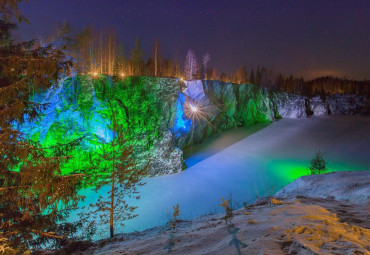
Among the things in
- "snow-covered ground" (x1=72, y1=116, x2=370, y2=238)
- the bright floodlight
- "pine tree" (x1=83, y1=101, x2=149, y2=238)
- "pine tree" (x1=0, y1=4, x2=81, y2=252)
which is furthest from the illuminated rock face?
"pine tree" (x1=0, y1=4, x2=81, y2=252)

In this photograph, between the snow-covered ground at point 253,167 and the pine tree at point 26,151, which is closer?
the pine tree at point 26,151

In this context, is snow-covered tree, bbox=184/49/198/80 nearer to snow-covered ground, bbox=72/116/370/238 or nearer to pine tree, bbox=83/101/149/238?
snow-covered ground, bbox=72/116/370/238

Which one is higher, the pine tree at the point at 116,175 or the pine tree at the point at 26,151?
the pine tree at the point at 26,151

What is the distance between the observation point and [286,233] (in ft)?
11.4

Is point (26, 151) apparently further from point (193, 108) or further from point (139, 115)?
point (193, 108)

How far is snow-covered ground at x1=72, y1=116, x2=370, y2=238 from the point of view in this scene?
1247 centimetres

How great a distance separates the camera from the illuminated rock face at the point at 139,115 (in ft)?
53.8

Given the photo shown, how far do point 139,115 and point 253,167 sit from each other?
1113 cm

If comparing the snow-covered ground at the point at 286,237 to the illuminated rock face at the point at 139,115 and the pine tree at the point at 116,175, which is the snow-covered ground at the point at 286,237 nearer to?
the pine tree at the point at 116,175

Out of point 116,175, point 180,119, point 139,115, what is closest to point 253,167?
point 180,119

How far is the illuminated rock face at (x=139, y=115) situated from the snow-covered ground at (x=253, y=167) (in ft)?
9.96

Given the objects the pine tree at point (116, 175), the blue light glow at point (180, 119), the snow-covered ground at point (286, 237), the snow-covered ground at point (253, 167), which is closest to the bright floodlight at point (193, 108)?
the blue light glow at point (180, 119)

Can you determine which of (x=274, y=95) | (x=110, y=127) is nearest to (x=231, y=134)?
(x=274, y=95)

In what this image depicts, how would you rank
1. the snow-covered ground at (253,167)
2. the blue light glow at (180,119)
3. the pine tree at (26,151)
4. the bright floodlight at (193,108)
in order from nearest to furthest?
1. the pine tree at (26,151)
2. the snow-covered ground at (253,167)
3. the blue light glow at (180,119)
4. the bright floodlight at (193,108)
